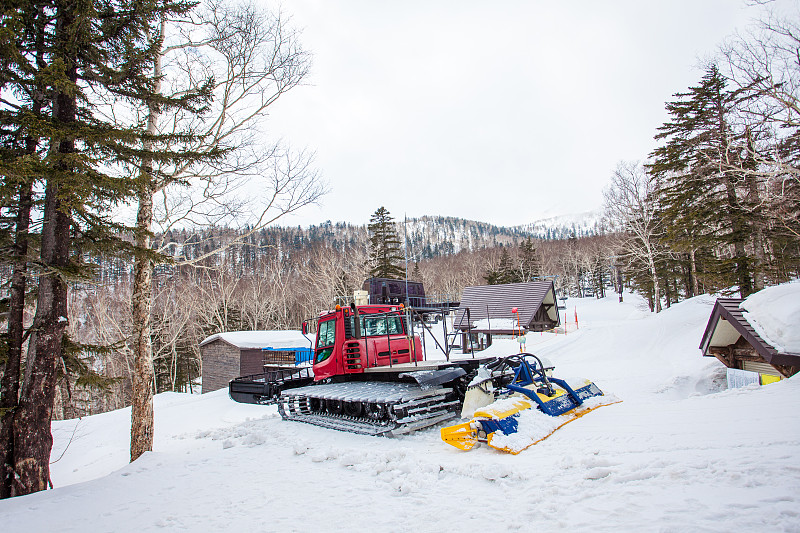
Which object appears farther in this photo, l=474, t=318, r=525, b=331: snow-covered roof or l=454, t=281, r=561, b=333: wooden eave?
l=454, t=281, r=561, b=333: wooden eave

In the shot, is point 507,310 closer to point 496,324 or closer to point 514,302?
point 514,302

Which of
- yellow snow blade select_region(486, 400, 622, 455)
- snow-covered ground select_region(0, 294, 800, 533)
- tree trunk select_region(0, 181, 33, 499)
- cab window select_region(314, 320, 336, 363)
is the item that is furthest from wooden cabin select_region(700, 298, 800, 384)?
tree trunk select_region(0, 181, 33, 499)

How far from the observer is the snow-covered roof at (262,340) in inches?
976

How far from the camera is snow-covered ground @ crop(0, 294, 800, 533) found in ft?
9.96

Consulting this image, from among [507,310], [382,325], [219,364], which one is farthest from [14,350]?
[507,310]

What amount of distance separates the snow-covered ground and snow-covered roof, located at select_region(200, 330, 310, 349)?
1844 cm

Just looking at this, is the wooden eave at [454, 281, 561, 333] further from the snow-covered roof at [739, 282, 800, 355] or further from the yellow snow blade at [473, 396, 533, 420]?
the yellow snow blade at [473, 396, 533, 420]

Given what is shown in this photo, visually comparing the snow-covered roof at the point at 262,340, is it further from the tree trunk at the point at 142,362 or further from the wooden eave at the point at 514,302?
the tree trunk at the point at 142,362

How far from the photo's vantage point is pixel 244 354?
983 inches

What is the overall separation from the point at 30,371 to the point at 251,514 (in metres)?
4.23

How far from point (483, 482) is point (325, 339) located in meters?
6.27

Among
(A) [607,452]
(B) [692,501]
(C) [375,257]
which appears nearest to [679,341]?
(A) [607,452]

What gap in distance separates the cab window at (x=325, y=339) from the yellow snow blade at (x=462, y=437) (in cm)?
445

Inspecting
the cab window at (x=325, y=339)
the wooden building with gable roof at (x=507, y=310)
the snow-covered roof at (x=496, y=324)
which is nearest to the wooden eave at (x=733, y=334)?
the cab window at (x=325, y=339)
